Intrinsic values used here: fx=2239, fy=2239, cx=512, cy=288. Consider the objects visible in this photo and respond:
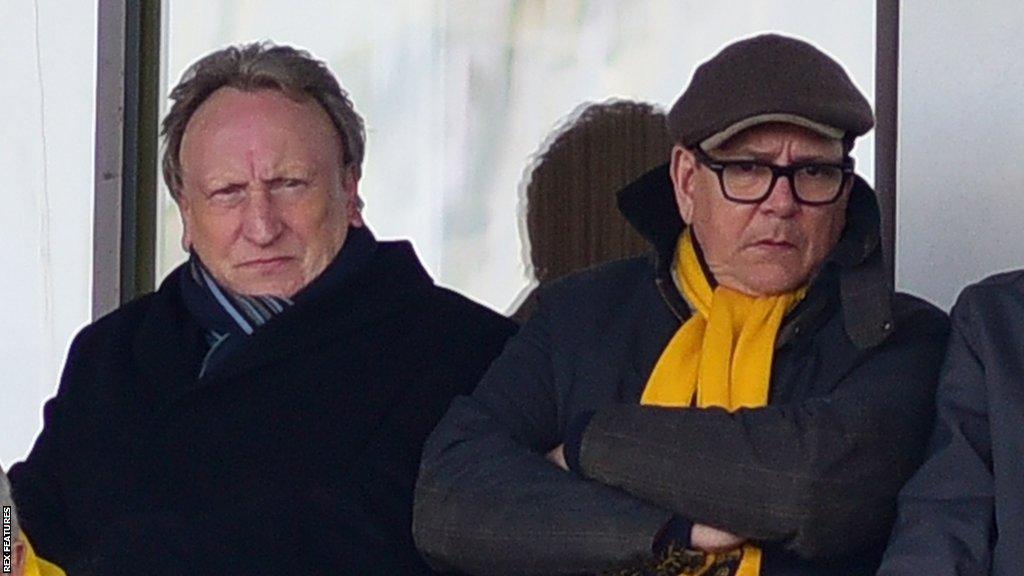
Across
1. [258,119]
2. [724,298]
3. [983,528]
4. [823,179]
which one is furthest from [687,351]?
[258,119]

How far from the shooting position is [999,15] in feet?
12.3

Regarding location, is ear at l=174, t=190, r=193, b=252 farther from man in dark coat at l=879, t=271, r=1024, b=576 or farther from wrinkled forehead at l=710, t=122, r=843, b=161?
man in dark coat at l=879, t=271, r=1024, b=576

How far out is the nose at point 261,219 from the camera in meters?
3.52

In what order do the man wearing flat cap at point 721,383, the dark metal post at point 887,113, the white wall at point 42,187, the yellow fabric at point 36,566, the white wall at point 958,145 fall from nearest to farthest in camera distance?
the man wearing flat cap at point 721,383, the yellow fabric at point 36,566, the white wall at point 958,145, the dark metal post at point 887,113, the white wall at point 42,187

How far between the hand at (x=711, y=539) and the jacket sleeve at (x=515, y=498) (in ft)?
0.17

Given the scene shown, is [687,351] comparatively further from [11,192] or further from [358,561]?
[11,192]

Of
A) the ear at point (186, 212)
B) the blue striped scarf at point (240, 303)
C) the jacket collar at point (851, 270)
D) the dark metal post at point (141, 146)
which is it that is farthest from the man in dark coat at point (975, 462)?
the dark metal post at point (141, 146)

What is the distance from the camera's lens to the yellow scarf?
121 inches

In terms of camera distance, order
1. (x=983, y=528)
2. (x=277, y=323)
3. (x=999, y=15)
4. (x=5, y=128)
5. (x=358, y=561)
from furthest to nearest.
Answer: (x=5, y=128) < (x=999, y=15) < (x=277, y=323) < (x=358, y=561) < (x=983, y=528)

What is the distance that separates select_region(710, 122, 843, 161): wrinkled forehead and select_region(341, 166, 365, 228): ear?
755 mm

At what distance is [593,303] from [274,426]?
532 mm

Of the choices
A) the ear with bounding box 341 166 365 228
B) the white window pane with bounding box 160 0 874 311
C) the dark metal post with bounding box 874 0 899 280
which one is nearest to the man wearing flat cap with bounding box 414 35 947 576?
the ear with bounding box 341 166 365 228

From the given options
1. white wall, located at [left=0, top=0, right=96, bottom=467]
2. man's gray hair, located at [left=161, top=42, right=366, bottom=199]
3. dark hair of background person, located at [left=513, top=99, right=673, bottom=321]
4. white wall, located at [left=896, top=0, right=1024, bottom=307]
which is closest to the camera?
man's gray hair, located at [left=161, top=42, right=366, bottom=199]

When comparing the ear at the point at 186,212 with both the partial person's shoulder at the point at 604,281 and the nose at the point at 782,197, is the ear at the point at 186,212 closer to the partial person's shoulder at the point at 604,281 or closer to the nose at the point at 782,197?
the partial person's shoulder at the point at 604,281
